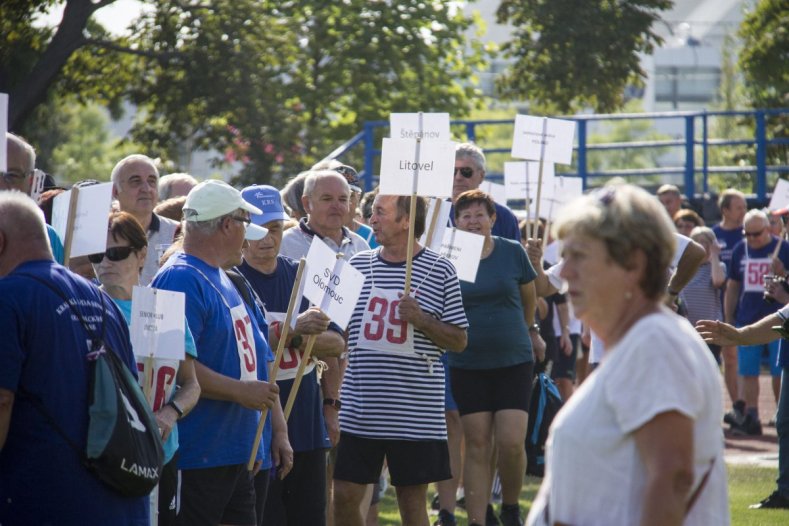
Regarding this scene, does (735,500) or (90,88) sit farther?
(90,88)

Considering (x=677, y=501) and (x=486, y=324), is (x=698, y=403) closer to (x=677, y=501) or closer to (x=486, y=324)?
(x=677, y=501)

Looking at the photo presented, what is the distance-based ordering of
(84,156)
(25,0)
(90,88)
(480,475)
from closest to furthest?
1. (480,475)
2. (25,0)
3. (90,88)
4. (84,156)

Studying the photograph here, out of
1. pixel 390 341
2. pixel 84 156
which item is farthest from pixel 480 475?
pixel 84 156

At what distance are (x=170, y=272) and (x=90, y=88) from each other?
21881 mm

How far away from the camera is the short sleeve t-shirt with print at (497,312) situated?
8375mm

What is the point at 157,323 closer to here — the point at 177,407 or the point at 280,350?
the point at 177,407

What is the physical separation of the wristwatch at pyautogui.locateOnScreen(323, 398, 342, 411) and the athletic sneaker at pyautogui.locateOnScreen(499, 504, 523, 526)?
1.72 m

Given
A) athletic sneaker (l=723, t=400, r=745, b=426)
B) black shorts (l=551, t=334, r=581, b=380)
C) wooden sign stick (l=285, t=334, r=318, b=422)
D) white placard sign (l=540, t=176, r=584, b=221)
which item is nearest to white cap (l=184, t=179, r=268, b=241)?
wooden sign stick (l=285, t=334, r=318, b=422)

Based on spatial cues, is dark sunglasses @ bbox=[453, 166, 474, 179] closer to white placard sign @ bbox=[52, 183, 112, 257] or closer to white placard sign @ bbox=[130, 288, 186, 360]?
white placard sign @ bbox=[52, 183, 112, 257]

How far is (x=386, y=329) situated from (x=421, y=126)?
6.07ft

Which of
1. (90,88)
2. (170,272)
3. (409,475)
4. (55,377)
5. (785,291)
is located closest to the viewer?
(55,377)

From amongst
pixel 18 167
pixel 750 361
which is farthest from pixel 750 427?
pixel 18 167

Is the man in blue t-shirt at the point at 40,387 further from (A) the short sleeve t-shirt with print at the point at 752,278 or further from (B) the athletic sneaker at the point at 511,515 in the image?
(A) the short sleeve t-shirt with print at the point at 752,278

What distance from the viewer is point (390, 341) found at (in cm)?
698
